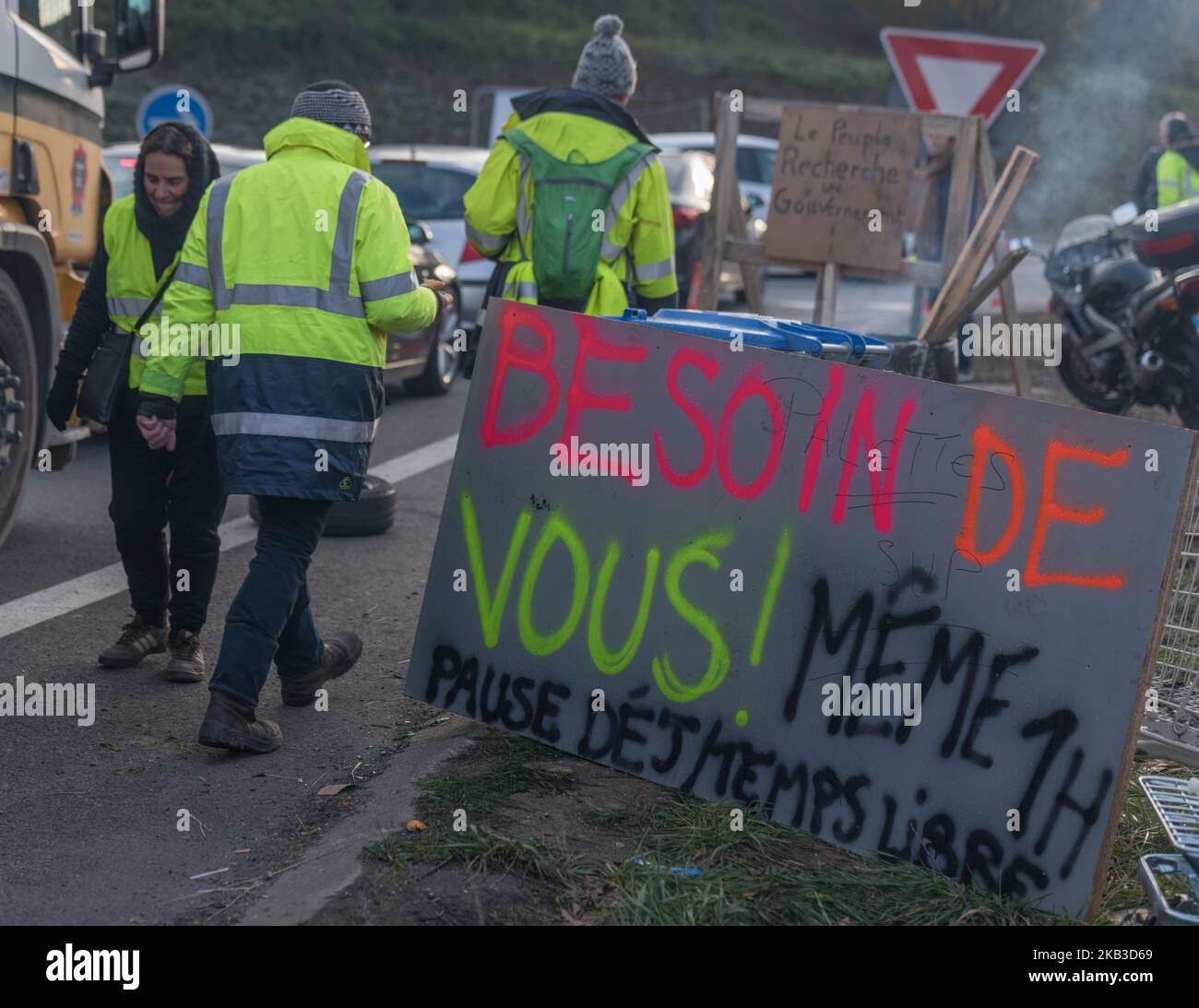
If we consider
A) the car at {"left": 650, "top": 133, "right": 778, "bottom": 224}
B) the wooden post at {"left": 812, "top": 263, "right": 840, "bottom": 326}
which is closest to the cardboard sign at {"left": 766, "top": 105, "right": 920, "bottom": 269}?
the wooden post at {"left": 812, "top": 263, "right": 840, "bottom": 326}

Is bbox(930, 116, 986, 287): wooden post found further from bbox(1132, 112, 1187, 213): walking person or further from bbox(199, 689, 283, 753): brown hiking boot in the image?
→ bbox(199, 689, 283, 753): brown hiking boot

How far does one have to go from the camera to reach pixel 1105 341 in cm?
1034

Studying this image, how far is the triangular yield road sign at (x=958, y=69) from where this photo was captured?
9.98 meters

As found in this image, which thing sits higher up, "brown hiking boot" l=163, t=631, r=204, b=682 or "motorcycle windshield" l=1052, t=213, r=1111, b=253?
"motorcycle windshield" l=1052, t=213, r=1111, b=253

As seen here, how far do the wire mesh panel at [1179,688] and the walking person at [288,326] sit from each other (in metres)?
2.11

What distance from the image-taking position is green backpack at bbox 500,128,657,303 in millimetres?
5438

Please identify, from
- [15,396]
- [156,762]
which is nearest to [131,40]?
[15,396]

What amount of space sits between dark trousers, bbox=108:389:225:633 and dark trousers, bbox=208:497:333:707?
2.16 feet

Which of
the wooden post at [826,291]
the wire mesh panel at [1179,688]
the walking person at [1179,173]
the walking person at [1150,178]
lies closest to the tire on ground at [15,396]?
the wooden post at [826,291]

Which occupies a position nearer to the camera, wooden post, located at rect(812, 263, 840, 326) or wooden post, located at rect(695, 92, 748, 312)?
wooden post, located at rect(812, 263, 840, 326)
